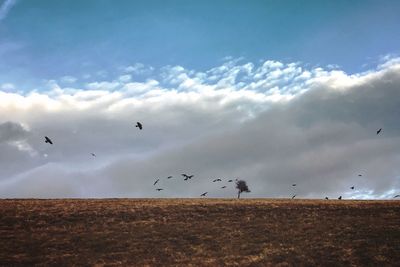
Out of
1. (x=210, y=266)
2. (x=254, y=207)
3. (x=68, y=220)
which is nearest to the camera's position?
(x=210, y=266)

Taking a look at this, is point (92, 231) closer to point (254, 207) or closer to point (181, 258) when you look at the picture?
point (181, 258)

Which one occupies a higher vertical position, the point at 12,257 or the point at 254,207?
the point at 254,207

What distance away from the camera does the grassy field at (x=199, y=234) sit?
3222cm

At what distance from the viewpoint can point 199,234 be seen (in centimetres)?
3922

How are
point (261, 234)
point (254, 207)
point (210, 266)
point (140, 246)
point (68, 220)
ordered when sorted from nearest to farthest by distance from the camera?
point (210, 266) < point (140, 246) < point (261, 234) < point (68, 220) < point (254, 207)

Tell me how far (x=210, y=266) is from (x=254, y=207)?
22887 millimetres

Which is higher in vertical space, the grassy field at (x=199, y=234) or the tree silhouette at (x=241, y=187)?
the tree silhouette at (x=241, y=187)

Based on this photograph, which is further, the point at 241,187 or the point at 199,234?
the point at 241,187

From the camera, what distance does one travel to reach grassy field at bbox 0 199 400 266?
3222cm

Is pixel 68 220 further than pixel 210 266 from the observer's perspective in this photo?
Yes

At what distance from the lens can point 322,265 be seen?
3052cm

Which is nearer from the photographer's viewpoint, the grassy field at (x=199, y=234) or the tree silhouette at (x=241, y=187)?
the grassy field at (x=199, y=234)

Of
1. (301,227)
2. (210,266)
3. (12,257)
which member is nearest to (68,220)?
(12,257)

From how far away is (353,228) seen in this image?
40750mm
